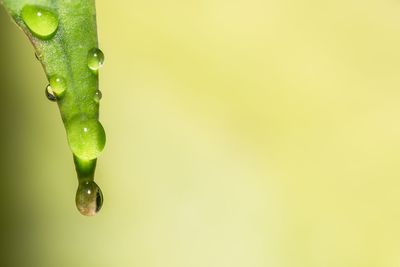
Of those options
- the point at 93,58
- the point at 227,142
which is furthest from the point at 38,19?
the point at 227,142

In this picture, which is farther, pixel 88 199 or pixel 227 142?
pixel 227 142

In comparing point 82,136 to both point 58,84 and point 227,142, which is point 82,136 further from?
point 227,142

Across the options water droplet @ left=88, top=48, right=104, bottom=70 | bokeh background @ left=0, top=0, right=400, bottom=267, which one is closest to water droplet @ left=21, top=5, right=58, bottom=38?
water droplet @ left=88, top=48, right=104, bottom=70

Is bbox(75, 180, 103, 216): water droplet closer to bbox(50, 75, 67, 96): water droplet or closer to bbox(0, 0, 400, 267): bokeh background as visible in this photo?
bbox(50, 75, 67, 96): water droplet

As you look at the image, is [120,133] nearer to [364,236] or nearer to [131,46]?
[131,46]

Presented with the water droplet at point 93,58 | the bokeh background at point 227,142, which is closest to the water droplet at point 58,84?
the water droplet at point 93,58

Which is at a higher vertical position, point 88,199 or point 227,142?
point 227,142
